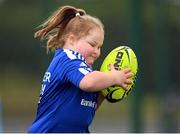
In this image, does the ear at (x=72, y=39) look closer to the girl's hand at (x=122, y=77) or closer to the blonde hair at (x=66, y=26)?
the blonde hair at (x=66, y=26)

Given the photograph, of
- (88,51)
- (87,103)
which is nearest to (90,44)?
(88,51)

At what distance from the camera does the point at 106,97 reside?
14.6ft

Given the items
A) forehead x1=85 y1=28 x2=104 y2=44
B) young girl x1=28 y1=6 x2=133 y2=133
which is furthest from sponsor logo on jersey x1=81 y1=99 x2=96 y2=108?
forehead x1=85 y1=28 x2=104 y2=44

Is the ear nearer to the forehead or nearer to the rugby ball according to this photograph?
the forehead

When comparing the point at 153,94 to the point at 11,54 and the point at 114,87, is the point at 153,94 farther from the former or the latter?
the point at 114,87

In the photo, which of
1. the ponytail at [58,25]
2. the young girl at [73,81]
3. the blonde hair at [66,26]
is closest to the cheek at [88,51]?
the young girl at [73,81]

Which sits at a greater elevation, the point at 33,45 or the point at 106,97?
the point at 33,45

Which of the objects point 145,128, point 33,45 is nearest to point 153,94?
point 145,128

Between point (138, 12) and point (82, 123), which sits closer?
point (82, 123)

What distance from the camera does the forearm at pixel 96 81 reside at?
13.4 ft

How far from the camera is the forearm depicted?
13.4 feet

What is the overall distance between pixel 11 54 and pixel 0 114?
3.53 feet

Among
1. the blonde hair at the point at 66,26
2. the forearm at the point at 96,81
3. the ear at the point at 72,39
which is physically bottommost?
the forearm at the point at 96,81

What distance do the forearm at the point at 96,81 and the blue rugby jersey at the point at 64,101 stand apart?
91 millimetres
